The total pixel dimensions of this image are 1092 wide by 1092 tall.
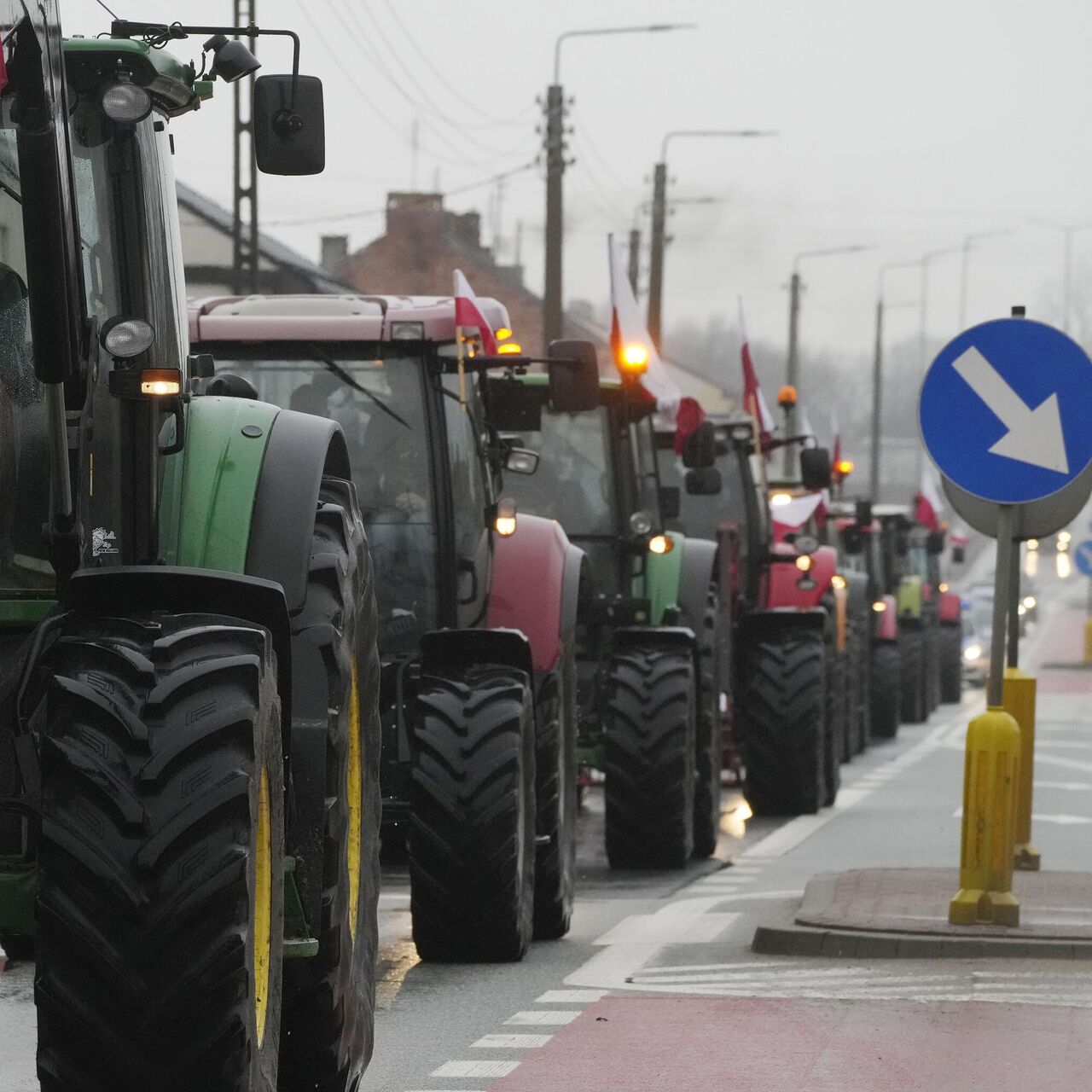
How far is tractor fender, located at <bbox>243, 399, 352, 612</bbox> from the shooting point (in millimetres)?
5977

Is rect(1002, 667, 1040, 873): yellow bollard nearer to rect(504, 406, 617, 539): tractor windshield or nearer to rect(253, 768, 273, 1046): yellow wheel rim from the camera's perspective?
rect(504, 406, 617, 539): tractor windshield

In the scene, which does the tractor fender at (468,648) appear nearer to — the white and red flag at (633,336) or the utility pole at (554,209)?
the white and red flag at (633,336)

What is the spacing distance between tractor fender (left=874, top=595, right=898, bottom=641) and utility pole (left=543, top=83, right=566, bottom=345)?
4.74 m

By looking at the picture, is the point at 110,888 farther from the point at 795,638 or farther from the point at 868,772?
the point at 868,772

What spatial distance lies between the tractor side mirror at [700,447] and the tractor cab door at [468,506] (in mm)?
5221

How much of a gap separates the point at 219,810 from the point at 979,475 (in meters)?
6.95

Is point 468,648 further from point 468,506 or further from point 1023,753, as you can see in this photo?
point 1023,753

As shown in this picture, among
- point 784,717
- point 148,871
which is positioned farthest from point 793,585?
point 148,871

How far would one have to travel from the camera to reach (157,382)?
5754 millimetres

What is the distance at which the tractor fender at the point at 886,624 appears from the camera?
31.2 meters

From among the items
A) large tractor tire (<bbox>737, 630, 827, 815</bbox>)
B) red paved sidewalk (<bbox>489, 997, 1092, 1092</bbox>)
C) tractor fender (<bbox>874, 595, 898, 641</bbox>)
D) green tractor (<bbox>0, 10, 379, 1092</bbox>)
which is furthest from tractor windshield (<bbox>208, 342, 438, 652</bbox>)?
tractor fender (<bbox>874, 595, 898, 641</bbox>)

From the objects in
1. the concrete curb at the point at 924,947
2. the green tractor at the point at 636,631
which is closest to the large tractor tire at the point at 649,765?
the green tractor at the point at 636,631

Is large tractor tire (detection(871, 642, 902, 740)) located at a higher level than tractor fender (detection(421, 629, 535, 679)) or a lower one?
lower

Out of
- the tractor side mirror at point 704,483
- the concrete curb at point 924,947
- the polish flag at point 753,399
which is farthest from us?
the polish flag at point 753,399
